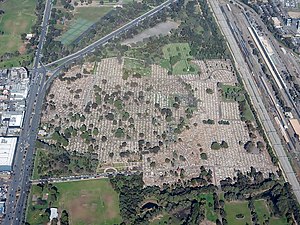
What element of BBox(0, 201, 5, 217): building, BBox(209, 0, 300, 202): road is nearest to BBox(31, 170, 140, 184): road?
BBox(0, 201, 5, 217): building

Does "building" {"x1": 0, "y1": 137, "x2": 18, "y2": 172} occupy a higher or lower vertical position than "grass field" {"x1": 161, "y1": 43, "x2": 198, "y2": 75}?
lower

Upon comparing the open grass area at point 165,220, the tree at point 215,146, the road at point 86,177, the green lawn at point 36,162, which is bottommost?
the open grass area at point 165,220

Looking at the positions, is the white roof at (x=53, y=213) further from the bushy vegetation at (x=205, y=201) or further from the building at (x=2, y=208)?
the bushy vegetation at (x=205, y=201)

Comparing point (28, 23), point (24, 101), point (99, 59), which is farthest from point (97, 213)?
point (28, 23)

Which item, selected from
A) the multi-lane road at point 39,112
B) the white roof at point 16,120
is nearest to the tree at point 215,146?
the multi-lane road at point 39,112

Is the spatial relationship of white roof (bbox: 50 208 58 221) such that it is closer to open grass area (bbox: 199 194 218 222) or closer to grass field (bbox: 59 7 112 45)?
open grass area (bbox: 199 194 218 222)

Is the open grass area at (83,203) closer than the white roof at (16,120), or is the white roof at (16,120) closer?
the open grass area at (83,203)
